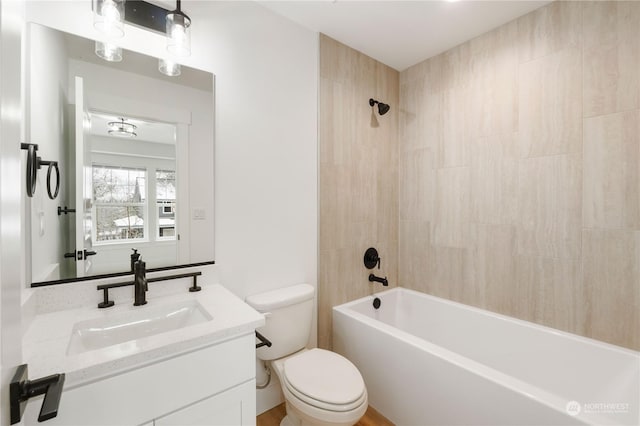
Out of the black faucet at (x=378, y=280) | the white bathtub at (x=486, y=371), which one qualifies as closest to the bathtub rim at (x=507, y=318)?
the white bathtub at (x=486, y=371)

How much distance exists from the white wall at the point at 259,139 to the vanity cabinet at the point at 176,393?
0.62 m

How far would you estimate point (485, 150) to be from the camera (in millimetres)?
2047

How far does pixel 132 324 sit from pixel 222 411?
53 centimetres

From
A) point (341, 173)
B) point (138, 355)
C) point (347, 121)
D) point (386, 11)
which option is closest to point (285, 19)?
point (386, 11)

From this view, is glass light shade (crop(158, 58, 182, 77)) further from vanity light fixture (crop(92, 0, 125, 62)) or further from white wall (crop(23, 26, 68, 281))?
white wall (crop(23, 26, 68, 281))

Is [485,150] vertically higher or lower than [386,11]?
lower

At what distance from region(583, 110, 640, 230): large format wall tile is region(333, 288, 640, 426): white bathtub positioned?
72 centimetres

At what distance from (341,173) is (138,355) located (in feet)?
5.53

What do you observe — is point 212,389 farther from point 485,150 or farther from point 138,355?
point 485,150

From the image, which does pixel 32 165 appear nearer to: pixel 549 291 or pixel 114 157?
pixel 114 157

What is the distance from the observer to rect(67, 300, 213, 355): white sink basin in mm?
1069

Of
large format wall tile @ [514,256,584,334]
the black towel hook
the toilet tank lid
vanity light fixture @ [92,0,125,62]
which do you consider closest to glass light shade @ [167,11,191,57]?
vanity light fixture @ [92,0,125,62]

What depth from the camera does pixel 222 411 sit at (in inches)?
40.9

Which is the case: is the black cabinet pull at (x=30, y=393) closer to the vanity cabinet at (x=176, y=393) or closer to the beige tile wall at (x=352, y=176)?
the vanity cabinet at (x=176, y=393)
